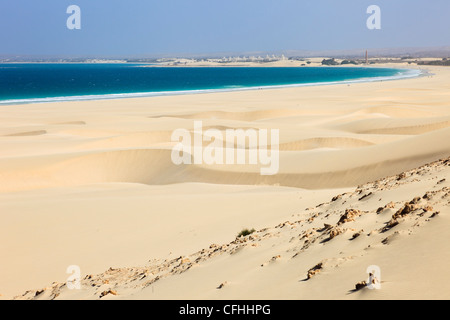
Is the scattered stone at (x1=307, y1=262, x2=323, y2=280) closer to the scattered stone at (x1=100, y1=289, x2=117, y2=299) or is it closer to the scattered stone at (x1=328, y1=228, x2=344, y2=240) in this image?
the scattered stone at (x1=328, y1=228, x2=344, y2=240)

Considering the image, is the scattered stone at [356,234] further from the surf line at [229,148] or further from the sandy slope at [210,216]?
the surf line at [229,148]

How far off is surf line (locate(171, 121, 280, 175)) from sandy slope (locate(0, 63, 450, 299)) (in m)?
0.50

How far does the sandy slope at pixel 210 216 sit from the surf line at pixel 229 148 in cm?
50

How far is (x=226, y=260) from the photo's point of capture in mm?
6859

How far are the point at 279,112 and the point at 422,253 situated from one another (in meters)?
32.2

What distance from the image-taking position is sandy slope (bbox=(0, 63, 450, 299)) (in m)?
5.29

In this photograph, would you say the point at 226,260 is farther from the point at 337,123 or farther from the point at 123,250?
the point at 337,123

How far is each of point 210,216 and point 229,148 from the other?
36.0ft

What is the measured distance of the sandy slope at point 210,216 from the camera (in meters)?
5.29

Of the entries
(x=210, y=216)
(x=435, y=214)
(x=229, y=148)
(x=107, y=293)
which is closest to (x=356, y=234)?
(x=435, y=214)

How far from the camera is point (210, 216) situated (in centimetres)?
1100

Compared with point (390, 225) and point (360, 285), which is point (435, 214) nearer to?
point (390, 225)

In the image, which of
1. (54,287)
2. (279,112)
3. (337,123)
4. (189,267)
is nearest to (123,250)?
(54,287)
